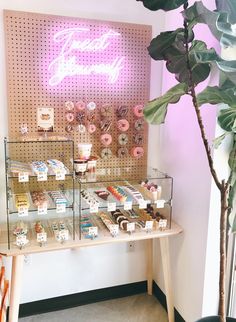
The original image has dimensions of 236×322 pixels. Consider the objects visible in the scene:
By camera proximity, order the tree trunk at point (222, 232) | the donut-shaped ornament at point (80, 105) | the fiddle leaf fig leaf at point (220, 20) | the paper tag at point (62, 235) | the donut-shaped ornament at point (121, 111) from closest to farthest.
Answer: the fiddle leaf fig leaf at point (220, 20) → the tree trunk at point (222, 232) → the paper tag at point (62, 235) → the donut-shaped ornament at point (80, 105) → the donut-shaped ornament at point (121, 111)

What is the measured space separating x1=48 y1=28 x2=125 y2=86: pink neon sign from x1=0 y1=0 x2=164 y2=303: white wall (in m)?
0.14

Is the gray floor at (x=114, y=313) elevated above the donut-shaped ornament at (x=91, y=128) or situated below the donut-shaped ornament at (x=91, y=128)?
below

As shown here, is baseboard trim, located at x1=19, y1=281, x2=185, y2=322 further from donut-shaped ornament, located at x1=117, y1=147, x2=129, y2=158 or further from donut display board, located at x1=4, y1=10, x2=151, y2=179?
donut-shaped ornament, located at x1=117, y1=147, x2=129, y2=158

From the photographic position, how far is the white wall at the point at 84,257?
2236 millimetres

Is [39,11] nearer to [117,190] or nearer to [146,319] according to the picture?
[117,190]

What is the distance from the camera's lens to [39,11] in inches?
86.4

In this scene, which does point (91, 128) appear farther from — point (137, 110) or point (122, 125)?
point (137, 110)

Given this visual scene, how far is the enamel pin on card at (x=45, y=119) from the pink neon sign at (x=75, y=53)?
7.7 inches

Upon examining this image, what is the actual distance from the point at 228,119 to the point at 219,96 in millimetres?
142

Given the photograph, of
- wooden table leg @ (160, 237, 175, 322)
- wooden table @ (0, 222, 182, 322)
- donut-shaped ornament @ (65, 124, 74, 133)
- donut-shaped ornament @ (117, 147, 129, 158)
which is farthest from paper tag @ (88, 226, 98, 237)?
donut-shaped ornament @ (65, 124, 74, 133)

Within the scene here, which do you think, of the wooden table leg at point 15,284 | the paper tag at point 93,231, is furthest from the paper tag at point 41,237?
the paper tag at point 93,231

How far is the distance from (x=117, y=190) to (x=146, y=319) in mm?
1110

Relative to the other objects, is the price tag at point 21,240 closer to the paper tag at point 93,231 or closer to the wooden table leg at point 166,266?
the paper tag at point 93,231

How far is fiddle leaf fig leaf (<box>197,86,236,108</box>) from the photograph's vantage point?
1.40 m
